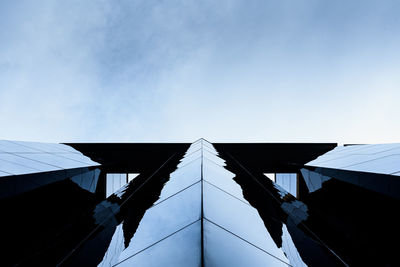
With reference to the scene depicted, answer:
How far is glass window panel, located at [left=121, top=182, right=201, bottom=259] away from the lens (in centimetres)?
304

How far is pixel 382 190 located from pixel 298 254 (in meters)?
6.03

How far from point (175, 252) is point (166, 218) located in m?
1.13

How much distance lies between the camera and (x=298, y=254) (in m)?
3.19

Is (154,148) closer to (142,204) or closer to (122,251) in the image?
(142,204)

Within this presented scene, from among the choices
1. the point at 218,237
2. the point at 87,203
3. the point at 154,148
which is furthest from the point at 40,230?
the point at 154,148

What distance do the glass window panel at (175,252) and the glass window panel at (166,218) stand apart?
21 centimetres

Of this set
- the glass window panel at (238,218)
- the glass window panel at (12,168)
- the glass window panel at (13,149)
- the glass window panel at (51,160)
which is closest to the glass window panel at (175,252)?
the glass window panel at (238,218)

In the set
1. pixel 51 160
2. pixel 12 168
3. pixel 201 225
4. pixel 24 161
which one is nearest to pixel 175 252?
pixel 201 225

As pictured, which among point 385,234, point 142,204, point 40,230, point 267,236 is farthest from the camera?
point 40,230

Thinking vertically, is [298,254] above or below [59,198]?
above

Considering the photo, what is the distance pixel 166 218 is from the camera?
359cm

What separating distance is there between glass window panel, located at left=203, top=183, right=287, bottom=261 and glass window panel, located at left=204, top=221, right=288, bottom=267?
0.20m

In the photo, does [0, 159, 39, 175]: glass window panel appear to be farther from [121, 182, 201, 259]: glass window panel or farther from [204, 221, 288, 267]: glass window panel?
[204, 221, 288, 267]: glass window panel

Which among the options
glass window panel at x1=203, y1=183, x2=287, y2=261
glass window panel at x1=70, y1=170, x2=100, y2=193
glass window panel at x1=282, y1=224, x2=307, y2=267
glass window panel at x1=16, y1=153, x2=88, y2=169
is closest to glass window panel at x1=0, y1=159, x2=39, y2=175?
glass window panel at x1=16, y1=153, x2=88, y2=169
